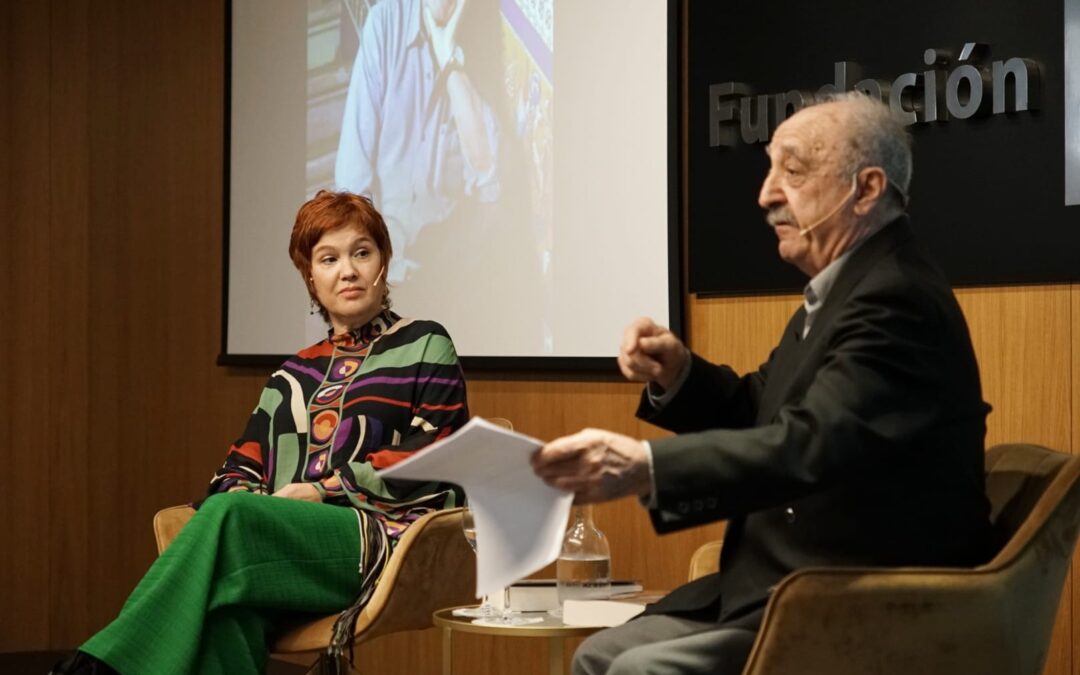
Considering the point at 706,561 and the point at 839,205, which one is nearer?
the point at 839,205


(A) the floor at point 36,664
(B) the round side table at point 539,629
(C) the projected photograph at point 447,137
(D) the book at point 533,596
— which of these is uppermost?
(C) the projected photograph at point 447,137

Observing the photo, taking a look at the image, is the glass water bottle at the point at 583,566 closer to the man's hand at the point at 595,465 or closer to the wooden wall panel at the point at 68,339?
the man's hand at the point at 595,465

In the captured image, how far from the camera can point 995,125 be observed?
340cm

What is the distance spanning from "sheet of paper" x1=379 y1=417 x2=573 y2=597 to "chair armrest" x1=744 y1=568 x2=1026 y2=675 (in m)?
0.34

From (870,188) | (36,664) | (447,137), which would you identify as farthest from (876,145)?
(36,664)

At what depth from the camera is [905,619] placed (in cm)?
212

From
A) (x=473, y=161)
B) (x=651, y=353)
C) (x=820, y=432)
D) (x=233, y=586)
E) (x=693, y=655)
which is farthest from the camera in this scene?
(x=473, y=161)

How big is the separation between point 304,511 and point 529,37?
1.85m

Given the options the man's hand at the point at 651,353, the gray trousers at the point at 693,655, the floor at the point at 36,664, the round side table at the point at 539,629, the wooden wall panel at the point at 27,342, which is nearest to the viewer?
the gray trousers at the point at 693,655

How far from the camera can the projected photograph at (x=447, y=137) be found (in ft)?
14.9

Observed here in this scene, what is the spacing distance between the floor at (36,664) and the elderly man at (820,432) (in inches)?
127

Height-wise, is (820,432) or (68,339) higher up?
(68,339)

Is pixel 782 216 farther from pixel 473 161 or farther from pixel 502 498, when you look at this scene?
pixel 473 161

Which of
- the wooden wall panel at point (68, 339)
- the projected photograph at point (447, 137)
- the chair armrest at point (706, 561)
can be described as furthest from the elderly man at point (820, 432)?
the wooden wall panel at point (68, 339)
